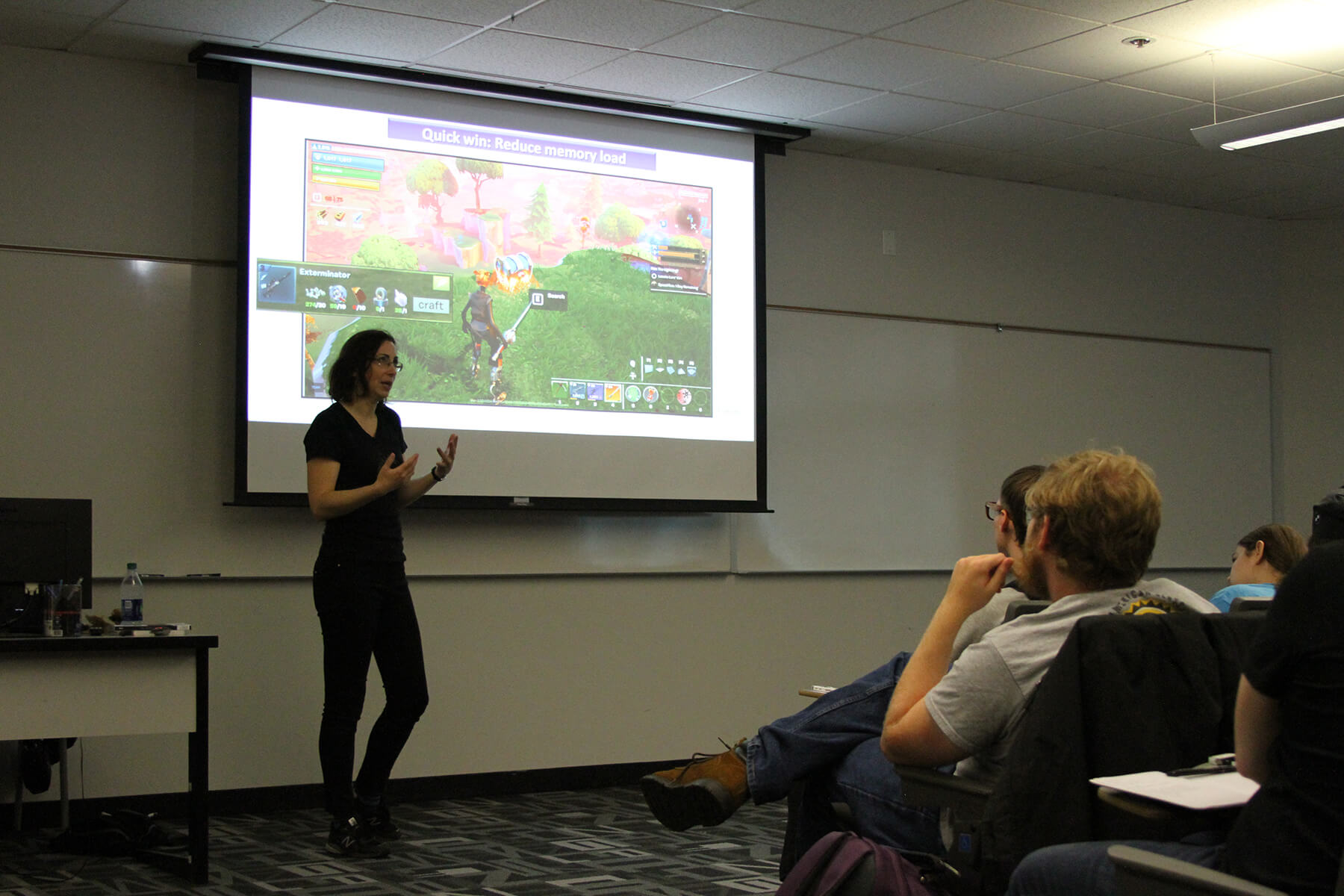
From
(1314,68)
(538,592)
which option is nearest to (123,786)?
(538,592)

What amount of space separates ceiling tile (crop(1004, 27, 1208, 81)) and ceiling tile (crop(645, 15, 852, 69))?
750mm

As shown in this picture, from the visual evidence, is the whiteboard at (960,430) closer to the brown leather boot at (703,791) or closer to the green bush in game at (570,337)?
the green bush in game at (570,337)

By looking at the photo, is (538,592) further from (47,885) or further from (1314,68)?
(1314,68)

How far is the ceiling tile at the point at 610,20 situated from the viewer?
4.29 metres

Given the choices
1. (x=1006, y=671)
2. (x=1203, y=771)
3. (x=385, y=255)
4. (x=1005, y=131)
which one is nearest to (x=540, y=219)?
(x=385, y=255)

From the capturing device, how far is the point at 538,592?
5.31m

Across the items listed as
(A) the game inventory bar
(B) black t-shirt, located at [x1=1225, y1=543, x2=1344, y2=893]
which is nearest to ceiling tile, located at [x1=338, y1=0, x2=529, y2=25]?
(A) the game inventory bar

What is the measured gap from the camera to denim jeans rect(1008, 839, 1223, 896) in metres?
1.71

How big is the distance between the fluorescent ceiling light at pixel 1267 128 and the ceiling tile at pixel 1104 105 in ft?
0.89

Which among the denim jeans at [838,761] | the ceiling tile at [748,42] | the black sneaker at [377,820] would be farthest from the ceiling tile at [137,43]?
the denim jeans at [838,761]

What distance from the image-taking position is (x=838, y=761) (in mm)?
2605

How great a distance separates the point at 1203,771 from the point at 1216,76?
400 centimetres

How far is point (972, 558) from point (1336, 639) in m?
0.85

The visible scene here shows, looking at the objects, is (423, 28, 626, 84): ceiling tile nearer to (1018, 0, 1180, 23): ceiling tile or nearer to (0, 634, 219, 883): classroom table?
(1018, 0, 1180, 23): ceiling tile
